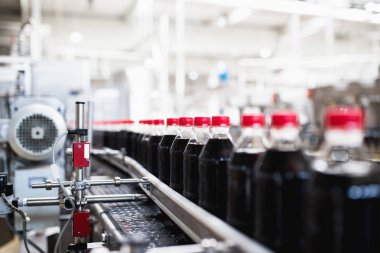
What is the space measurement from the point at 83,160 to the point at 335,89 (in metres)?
4.42

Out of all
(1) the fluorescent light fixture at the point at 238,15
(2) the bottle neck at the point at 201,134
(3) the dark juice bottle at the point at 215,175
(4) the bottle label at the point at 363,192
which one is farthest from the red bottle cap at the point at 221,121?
(1) the fluorescent light fixture at the point at 238,15

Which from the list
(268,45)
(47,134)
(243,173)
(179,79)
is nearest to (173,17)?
(268,45)

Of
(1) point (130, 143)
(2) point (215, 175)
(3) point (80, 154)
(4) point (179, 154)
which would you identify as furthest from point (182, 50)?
(2) point (215, 175)

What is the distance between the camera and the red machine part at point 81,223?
4.66ft

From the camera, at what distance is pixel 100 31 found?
784 centimetres

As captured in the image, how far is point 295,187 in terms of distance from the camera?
727 mm

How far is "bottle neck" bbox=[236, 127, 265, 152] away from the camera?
2.99ft

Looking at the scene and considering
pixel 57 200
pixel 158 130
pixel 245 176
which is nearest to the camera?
pixel 245 176

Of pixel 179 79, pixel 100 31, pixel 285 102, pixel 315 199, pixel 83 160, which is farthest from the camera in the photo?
pixel 100 31

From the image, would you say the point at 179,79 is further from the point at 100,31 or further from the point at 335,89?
the point at 100,31

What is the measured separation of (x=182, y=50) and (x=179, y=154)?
337 centimetres

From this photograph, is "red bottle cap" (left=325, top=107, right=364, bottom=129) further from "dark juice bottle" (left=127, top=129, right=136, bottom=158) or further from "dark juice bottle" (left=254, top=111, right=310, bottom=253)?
"dark juice bottle" (left=127, top=129, right=136, bottom=158)

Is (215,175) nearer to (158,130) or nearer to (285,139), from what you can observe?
(285,139)

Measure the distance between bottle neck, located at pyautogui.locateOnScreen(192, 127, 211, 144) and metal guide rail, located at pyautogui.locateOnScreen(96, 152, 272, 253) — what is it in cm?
19
